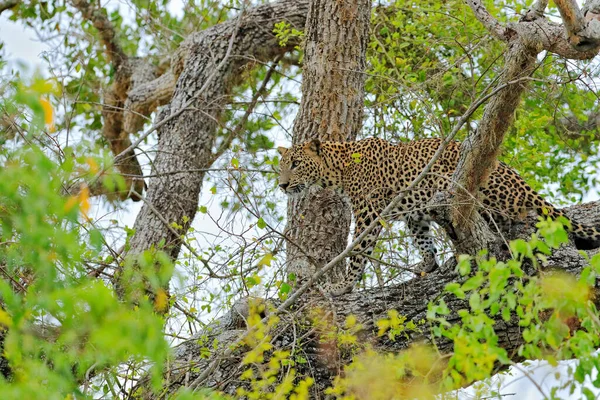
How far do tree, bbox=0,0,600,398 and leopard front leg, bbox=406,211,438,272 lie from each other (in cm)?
17

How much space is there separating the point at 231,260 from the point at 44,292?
3035 millimetres

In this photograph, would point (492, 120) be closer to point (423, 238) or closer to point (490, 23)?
point (490, 23)

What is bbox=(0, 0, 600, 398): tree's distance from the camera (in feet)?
14.7

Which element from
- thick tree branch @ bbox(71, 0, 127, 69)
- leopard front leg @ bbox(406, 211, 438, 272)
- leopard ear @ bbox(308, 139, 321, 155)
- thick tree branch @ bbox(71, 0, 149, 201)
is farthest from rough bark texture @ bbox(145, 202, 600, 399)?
thick tree branch @ bbox(71, 0, 127, 69)

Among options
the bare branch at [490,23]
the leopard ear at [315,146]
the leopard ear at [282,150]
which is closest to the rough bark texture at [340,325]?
the bare branch at [490,23]

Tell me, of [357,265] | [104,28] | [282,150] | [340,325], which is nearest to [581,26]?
[340,325]

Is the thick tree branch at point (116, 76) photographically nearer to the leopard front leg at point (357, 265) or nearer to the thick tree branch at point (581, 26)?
the leopard front leg at point (357, 265)

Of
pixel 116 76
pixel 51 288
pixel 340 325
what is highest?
pixel 116 76

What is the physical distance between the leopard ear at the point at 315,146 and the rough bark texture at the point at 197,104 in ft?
5.54

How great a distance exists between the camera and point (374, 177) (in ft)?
29.3

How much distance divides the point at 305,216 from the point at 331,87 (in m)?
1.25

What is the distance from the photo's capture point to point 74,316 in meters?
4.18

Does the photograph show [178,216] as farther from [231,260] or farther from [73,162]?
[73,162]

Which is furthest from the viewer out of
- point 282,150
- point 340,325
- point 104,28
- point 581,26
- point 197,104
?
point 104,28
